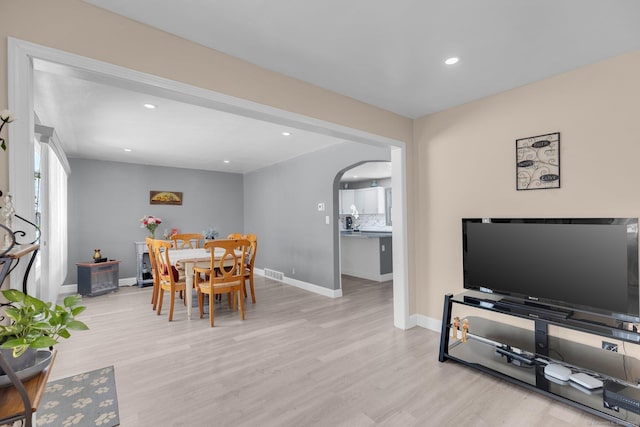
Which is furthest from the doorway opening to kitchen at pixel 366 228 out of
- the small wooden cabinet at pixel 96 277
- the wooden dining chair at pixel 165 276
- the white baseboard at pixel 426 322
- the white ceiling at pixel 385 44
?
the small wooden cabinet at pixel 96 277

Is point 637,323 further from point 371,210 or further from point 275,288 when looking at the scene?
point 371,210

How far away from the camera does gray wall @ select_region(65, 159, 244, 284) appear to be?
5.68m

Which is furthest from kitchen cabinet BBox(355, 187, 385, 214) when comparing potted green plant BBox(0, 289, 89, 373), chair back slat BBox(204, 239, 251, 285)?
potted green plant BBox(0, 289, 89, 373)

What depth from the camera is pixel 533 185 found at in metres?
2.67

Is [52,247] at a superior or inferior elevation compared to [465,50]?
inferior

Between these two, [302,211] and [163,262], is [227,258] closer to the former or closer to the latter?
[163,262]

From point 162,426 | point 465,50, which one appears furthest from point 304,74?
point 162,426

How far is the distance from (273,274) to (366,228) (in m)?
3.59

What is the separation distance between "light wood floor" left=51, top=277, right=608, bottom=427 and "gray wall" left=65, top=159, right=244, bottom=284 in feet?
7.51

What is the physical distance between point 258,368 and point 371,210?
6545 millimetres

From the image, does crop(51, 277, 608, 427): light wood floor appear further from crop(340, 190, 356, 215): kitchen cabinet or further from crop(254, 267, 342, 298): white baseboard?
crop(340, 190, 356, 215): kitchen cabinet

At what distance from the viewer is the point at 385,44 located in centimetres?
206

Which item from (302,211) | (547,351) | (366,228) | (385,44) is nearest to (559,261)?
(547,351)

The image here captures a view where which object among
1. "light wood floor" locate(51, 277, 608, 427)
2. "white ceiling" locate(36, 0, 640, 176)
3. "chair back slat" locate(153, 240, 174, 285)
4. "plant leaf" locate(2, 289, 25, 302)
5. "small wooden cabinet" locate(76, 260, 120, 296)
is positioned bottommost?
"light wood floor" locate(51, 277, 608, 427)
